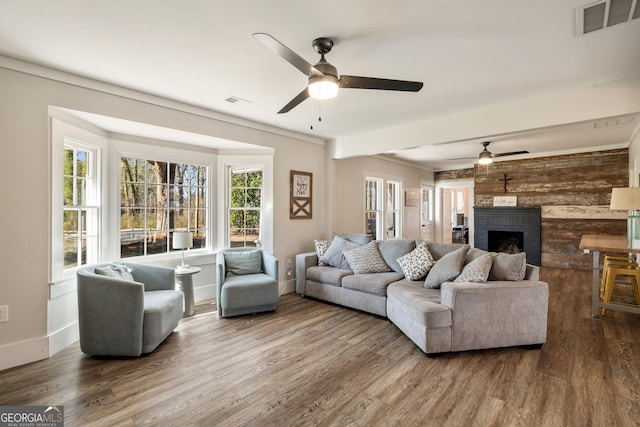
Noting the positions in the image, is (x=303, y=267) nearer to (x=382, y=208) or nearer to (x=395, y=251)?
(x=395, y=251)

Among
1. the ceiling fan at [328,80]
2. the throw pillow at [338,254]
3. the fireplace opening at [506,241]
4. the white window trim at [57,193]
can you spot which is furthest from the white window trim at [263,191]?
the fireplace opening at [506,241]

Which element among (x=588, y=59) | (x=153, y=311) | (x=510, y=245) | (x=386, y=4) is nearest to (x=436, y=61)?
(x=386, y=4)

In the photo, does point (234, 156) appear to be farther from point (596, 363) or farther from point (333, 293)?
point (596, 363)

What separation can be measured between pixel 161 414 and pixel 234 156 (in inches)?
139

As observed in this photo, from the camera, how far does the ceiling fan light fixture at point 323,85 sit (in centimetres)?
213

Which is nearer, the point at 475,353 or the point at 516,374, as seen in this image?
the point at 516,374

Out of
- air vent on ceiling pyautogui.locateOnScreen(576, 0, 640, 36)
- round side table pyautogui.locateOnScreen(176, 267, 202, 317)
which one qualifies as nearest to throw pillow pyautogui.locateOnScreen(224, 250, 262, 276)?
round side table pyautogui.locateOnScreen(176, 267, 202, 317)

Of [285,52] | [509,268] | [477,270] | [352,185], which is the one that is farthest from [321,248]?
[285,52]

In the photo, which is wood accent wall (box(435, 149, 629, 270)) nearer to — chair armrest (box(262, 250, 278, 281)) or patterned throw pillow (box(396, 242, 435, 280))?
patterned throw pillow (box(396, 242, 435, 280))

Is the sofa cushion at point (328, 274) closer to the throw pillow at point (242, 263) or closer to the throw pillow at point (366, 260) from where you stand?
the throw pillow at point (366, 260)

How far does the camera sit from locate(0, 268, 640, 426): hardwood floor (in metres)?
2.01

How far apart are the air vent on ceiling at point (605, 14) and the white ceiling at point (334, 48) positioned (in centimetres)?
7

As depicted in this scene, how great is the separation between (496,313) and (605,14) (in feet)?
7.77

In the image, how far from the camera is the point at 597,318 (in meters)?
3.65
